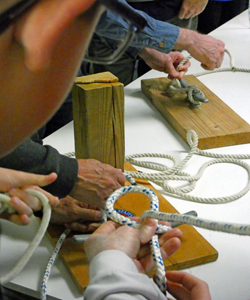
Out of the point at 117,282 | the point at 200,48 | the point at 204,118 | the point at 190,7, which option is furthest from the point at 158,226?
the point at 190,7

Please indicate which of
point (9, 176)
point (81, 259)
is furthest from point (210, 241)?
point (9, 176)

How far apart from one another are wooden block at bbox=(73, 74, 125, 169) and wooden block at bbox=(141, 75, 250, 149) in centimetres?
26

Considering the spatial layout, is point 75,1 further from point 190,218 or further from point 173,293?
point 173,293

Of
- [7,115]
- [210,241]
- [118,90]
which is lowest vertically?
[210,241]

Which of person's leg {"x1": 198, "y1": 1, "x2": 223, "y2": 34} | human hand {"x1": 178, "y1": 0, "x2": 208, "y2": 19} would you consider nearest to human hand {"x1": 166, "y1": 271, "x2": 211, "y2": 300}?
human hand {"x1": 178, "y1": 0, "x2": 208, "y2": 19}

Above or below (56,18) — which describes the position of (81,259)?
below

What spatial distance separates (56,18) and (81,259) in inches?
16.8

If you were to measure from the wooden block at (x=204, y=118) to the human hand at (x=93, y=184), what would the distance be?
0.30 metres

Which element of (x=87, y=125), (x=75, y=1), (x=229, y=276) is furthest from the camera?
(x=87, y=125)

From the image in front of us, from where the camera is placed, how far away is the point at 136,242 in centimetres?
49

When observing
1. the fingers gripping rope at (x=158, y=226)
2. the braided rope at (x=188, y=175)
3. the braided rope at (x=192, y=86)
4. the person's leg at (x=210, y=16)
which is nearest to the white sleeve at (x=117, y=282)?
the fingers gripping rope at (x=158, y=226)

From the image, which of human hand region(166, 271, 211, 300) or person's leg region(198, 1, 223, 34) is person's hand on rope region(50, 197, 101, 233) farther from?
person's leg region(198, 1, 223, 34)

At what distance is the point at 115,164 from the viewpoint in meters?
0.72

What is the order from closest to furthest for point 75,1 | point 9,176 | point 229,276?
point 75,1 → point 9,176 → point 229,276
